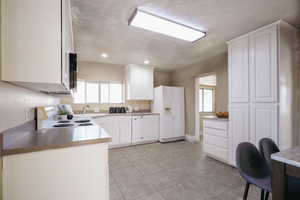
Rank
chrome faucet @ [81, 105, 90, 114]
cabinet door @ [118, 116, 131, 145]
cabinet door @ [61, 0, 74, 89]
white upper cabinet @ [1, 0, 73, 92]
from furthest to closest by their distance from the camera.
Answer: chrome faucet @ [81, 105, 90, 114], cabinet door @ [118, 116, 131, 145], cabinet door @ [61, 0, 74, 89], white upper cabinet @ [1, 0, 73, 92]

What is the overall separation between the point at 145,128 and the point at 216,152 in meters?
2.01

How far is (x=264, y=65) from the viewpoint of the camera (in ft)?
6.75

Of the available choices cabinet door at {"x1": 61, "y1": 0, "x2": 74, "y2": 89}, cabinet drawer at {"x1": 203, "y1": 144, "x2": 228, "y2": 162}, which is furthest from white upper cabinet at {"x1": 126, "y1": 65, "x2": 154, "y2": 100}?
cabinet door at {"x1": 61, "y1": 0, "x2": 74, "y2": 89}

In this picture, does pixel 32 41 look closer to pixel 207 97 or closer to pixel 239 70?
pixel 239 70

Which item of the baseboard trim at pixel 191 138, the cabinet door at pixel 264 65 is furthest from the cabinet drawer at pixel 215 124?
the baseboard trim at pixel 191 138

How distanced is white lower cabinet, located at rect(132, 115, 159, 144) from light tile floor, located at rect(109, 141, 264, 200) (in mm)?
741

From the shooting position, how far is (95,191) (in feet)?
3.51

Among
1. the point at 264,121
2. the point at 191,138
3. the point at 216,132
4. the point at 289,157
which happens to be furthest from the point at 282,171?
the point at 191,138

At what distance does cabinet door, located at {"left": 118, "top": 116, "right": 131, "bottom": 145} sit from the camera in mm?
3723

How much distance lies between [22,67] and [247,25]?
280 cm

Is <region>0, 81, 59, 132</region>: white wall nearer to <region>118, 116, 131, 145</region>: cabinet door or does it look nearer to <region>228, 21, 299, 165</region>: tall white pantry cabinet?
<region>118, 116, 131, 145</region>: cabinet door

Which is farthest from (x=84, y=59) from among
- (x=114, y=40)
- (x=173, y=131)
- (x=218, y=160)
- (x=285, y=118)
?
(x=285, y=118)

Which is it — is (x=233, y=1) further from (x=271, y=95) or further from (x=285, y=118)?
(x=285, y=118)

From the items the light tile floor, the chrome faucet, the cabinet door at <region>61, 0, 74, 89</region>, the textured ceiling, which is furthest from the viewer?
the chrome faucet
